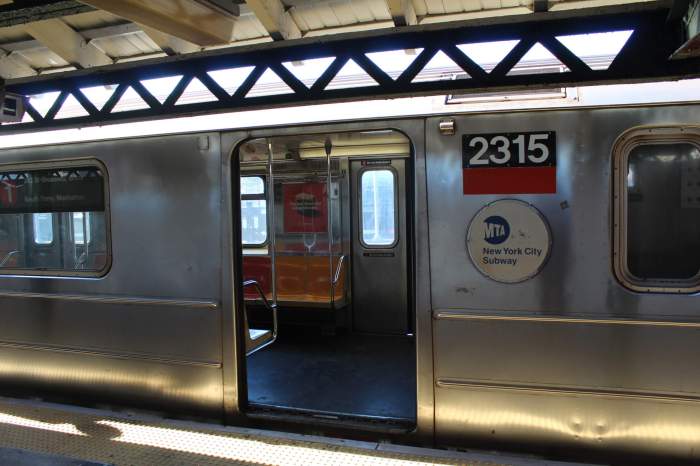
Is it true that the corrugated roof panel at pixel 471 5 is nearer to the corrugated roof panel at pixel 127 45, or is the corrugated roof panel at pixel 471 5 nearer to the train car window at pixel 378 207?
the corrugated roof panel at pixel 127 45

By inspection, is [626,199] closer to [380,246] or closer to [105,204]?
[380,246]

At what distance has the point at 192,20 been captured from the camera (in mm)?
2574

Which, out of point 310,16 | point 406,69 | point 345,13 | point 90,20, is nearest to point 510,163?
point 406,69

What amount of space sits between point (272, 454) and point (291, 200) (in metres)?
3.62

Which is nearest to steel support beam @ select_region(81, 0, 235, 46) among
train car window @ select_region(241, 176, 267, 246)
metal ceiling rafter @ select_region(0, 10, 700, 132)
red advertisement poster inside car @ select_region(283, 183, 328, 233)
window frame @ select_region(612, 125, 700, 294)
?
metal ceiling rafter @ select_region(0, 10, 700, 132)

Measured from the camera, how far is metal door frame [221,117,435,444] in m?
3.03

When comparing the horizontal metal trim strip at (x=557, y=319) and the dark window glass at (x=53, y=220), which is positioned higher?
the dark window glass at (x=53, y=220)

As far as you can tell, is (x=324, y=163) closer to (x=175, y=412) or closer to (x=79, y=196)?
(x=79, y=196)

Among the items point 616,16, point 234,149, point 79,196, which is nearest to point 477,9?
point 616,16

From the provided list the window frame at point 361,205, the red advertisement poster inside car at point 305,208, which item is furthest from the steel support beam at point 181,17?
the red advertisement poster inside car at point 305,208

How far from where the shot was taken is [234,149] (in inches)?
135

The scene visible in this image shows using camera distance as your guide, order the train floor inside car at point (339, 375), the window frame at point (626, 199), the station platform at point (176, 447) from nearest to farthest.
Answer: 1. the window frame at point (626, 199)
2. the station platform at point (176, 447)
3. the train floor inside car at point (339, 375)

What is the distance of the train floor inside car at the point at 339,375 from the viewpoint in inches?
148

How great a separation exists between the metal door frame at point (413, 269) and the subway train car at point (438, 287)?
0.04ft
